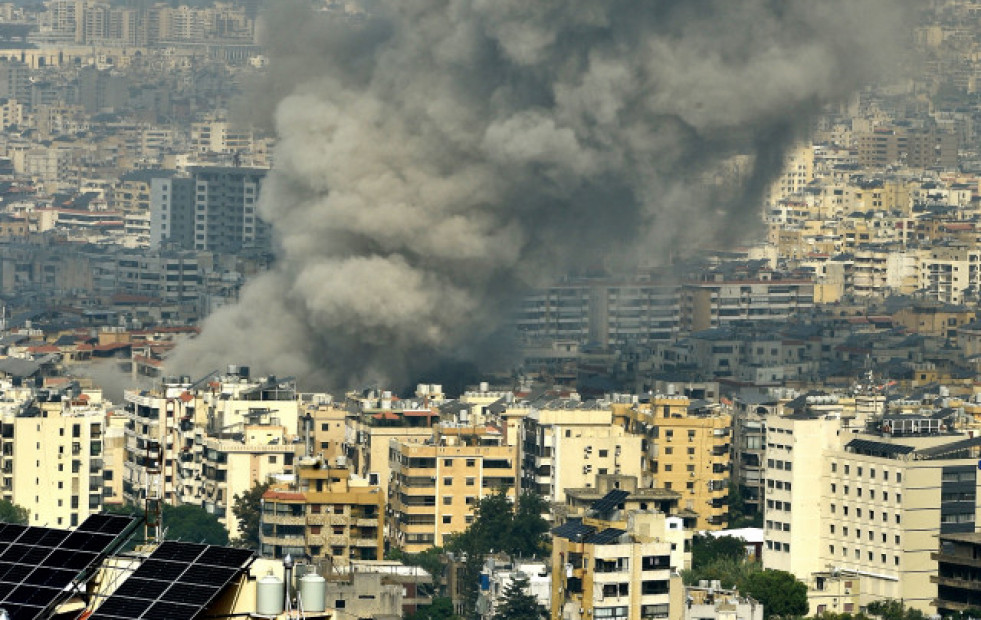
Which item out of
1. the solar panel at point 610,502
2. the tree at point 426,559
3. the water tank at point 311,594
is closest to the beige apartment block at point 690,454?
the tree at point 426,559

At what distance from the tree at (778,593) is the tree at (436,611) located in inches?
128

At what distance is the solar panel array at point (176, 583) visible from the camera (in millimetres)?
12867

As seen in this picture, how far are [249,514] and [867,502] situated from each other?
26.1ft

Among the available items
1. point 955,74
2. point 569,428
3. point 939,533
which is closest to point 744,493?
point 569,428

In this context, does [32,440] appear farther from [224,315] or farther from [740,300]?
[740,300]

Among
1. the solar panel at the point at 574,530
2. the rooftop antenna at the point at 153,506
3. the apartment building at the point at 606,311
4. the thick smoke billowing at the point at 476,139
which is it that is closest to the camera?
the rooftop antenna at the point at 153,506

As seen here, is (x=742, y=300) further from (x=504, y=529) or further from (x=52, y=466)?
(x=52, y=466)

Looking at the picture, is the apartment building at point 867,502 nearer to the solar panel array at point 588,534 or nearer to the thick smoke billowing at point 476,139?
the solar panel array at point 588,534

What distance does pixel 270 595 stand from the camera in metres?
12.6

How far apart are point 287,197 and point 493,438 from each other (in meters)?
15.2

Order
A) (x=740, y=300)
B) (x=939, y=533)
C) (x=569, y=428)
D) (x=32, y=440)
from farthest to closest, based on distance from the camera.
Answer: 1. (x=740, y=300)
2. (x=569, y=428)
3. (x=32, y=440)
4. (x=939, y=533)

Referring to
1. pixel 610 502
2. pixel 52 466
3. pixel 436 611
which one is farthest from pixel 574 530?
pixel 52 466

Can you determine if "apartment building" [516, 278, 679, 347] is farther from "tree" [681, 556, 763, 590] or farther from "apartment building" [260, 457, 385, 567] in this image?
"apartment building" [260, 457, 385, 567]

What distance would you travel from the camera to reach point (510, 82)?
56.3 meters
